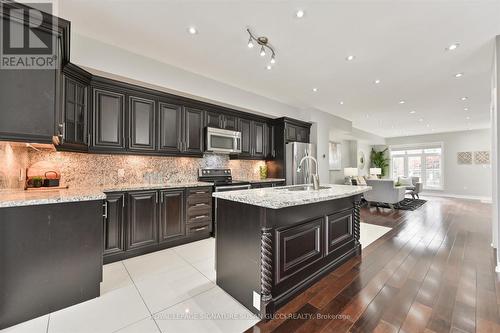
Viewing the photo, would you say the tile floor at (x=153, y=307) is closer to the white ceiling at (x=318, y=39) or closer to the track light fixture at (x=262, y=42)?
the track light fixture at (x=262, y=42)

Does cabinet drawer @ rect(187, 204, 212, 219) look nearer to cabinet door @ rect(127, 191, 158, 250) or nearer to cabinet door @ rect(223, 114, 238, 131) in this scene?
cabinet door @ rect(127, 191, 158, 250)

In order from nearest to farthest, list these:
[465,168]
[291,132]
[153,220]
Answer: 1. [153,220]
2. [291,132]
3. [465,168]

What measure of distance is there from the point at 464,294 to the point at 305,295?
1528 millimetres

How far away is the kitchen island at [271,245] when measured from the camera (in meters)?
1.75

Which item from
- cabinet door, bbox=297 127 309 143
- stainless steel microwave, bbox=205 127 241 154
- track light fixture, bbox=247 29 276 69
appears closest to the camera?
track light fixture, bbox=247 29 276 69

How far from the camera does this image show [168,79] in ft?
11.3

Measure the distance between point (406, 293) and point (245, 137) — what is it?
361cm

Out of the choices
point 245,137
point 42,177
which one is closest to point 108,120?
point 42,177

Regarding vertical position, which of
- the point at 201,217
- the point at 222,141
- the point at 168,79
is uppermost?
the point at 168,79

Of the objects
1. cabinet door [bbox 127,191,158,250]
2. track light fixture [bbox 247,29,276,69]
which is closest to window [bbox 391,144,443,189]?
track light fixture [bbox 247,29,276,69]

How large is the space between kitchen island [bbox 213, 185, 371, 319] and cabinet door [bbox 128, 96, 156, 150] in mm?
1818

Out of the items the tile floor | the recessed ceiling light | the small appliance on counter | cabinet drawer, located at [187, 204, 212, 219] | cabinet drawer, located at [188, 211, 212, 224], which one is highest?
the recessed ceiling light

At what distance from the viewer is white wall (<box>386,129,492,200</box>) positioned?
8.55 m

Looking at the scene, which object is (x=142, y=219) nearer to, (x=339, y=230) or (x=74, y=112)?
(x=74, y=112)
